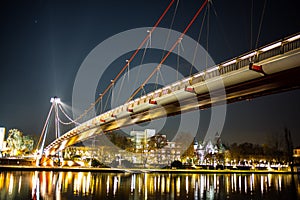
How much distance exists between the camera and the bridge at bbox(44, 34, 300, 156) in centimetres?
1741

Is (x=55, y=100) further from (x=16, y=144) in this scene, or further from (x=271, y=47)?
(x=271, y=47)

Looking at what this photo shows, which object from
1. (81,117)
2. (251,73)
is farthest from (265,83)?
(81,117)

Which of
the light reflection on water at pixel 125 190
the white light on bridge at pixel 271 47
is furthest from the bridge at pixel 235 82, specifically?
the light reflection on water at pixel 125 190

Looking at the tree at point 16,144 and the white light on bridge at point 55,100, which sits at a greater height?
the white light on bridge at point 55,100

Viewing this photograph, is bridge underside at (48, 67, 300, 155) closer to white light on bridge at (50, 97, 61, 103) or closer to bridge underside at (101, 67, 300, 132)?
bridge underside at (101, 67, 300, 132)

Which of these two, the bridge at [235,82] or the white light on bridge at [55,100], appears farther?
the white light on bridge at [55,100]

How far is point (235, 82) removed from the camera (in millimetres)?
20766

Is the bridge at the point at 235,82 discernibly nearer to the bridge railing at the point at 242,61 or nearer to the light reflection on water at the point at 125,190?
the bridge railing at the point at 242,61

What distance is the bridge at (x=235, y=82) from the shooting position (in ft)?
57.1

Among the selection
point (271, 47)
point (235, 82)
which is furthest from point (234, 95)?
point (271, 47)

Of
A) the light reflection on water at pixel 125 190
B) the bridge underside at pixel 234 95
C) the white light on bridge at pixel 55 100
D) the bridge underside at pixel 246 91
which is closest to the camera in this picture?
the light reflection on water at pixel 125 190

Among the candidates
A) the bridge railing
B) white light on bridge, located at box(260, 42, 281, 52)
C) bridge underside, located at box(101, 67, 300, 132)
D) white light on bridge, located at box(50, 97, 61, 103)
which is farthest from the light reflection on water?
white light on bridge, located at box(50, 97, 61, 103)

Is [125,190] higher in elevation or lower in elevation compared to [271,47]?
lower

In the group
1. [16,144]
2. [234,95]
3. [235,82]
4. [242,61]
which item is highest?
[242,61]
